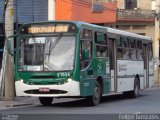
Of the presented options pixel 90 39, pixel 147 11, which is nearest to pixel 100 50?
pixel 90 39

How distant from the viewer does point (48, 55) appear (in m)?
19.0

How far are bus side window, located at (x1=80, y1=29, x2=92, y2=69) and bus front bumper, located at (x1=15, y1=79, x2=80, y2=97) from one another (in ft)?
2.73

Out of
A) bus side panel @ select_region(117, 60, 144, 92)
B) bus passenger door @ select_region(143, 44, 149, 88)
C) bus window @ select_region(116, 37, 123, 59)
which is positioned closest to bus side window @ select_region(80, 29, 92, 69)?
bus window @ select_region(116, 37, 123, 59)

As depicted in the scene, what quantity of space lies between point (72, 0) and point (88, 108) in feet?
60.1

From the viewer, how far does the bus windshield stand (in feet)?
61.9

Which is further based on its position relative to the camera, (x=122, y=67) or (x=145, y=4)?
(x=145, y=4)

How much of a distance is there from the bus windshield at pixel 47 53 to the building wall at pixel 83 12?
15.8 metres

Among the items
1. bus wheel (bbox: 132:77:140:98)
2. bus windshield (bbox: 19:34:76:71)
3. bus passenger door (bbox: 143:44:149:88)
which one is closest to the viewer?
bus windshield (bbox: 19:34:76:71)

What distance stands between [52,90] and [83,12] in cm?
Result: 2155

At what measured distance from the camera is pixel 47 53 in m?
19.1

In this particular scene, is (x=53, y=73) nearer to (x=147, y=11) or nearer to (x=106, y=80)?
(x=106, y=80)

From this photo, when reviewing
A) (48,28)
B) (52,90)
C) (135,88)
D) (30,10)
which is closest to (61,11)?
(30,10)

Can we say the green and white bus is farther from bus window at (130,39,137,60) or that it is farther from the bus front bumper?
bus window at (130,39,137,60)

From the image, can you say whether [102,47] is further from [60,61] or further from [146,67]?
[146,67]
